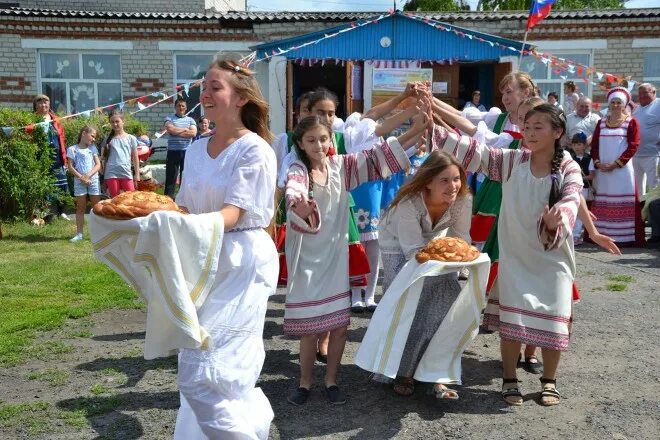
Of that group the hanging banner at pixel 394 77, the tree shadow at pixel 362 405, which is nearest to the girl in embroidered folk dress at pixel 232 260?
the tree shadow at pixel 362 405

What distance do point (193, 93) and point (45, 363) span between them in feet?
49.9

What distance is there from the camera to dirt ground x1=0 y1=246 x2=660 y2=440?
3.80 metres

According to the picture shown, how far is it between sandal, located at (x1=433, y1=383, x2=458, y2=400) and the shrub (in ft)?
28.4

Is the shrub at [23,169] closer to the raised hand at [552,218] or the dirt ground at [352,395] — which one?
the dirt ground at [352,395]

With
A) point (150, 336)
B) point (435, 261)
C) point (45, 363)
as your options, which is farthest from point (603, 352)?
point (45, 363)

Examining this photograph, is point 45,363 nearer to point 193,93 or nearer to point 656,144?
point 656,144

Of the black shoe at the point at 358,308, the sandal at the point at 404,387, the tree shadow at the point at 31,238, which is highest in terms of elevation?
the sandal at the point at 404,387

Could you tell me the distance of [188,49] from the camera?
19.2 metres

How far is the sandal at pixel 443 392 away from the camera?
13.3ft

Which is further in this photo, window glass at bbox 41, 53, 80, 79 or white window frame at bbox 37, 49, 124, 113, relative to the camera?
window glass at bbox 41, 53, 80, 79

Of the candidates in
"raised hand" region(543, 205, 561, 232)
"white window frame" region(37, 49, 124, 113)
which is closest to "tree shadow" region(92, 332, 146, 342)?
"raised hand" region(543, 205, 561, 232)

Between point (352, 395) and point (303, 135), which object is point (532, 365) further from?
point (303, 135)

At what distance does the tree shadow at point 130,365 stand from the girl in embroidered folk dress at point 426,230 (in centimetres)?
158

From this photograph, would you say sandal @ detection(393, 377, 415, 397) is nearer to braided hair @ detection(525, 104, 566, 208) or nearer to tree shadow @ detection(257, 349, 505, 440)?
tree shadow @ detection(257, 349, 505, 440)
